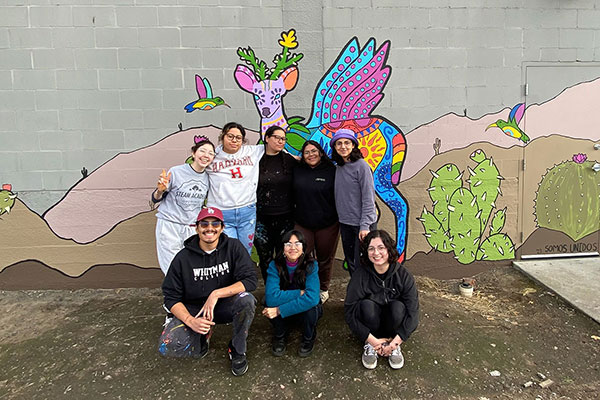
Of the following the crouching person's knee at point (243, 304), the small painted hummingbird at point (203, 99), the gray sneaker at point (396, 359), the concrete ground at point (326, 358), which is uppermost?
the small painted hummingbird at point (203, 99)

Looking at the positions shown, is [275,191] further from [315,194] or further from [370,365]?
[370,365]

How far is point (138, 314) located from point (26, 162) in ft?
6.81

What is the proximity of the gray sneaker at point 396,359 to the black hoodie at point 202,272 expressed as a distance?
1119 millimetres

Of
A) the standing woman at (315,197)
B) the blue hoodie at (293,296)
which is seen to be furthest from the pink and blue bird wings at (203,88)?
the blue hoodie at (293,296)

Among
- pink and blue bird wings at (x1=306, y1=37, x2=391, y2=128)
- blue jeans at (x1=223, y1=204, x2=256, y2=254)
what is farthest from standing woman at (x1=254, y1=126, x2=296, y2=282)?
pink and blue bird wings at (x1=306, y1=37, x2=391, y2=128)

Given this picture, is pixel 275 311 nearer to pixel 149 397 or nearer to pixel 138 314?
pixel 149 397

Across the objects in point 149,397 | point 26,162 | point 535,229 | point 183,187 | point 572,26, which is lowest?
point 149,397

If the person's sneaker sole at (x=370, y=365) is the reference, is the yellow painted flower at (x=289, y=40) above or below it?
above

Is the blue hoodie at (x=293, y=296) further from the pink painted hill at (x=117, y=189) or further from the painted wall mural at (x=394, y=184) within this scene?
the pink painted hill at (x=117, y=189)

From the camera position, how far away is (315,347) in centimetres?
299

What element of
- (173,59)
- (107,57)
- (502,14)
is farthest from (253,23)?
(502,14)

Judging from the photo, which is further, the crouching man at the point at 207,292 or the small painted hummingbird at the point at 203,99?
the small painted hummingbird at the point at 203,99

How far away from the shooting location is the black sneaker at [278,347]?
2.88 m

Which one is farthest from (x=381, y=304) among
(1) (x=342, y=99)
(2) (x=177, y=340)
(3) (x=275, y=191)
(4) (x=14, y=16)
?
(4) (x=14, y=16)
